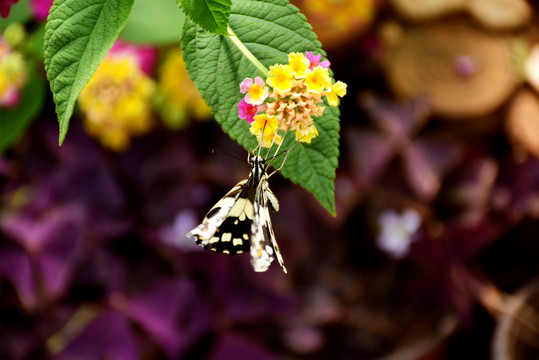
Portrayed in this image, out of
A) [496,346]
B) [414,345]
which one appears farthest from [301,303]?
[496,346]

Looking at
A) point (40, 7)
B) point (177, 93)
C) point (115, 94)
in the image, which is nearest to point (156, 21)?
point (40, 7)

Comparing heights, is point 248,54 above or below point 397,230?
above

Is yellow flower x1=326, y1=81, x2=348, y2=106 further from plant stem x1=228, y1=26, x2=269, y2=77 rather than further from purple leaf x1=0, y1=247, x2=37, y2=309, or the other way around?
purple leaf x1=0, y1=247, x2=37, y2=309

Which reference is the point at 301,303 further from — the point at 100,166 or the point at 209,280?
the point at 100,166

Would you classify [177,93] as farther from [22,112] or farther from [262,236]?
[262,236]

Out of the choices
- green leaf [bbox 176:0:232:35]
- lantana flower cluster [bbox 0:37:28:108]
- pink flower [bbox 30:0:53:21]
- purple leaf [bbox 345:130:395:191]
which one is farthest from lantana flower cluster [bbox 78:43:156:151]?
green leaf [bbox 176:0:232:35]

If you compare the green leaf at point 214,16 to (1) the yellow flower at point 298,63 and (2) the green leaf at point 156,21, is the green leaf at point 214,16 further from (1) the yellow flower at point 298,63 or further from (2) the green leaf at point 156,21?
(2) the green leaf at point 156,21

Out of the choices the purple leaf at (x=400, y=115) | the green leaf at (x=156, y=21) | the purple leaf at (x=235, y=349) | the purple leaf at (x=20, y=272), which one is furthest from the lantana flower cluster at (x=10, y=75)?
the purple leaf at (x=400, y=115)
